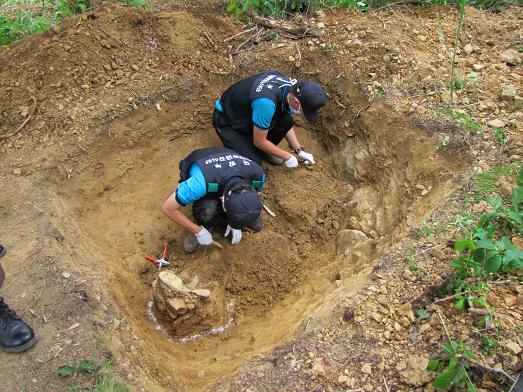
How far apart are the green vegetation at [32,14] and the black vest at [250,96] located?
1.63 metres

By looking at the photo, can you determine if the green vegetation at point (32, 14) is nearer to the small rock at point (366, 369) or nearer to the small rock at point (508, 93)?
the small rock at point (508, 93)

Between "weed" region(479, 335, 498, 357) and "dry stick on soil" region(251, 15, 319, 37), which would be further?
"dry stick on soil" region(251, 15, 319, 37)

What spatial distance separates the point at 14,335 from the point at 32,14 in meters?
4.23

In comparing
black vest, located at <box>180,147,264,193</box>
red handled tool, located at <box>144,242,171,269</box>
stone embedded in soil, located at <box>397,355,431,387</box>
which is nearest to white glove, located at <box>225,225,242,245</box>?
black vest, located at <box>180,147,264,193</box>

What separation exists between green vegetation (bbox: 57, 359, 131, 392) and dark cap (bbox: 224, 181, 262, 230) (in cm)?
108

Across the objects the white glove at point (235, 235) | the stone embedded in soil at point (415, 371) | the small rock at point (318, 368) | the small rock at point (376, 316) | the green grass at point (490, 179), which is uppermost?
the green grass at point (490, 179)

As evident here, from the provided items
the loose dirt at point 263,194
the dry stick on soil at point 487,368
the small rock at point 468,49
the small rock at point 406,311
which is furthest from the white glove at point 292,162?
the dry stick on soil at point 487,368

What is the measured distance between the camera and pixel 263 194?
12.6 feet

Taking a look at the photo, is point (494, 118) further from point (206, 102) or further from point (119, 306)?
point (119, 306)

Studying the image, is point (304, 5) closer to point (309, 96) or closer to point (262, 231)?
point (309, 96)

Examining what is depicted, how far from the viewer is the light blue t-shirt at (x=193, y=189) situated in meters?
2.91

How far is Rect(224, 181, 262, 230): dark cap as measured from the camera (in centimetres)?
272

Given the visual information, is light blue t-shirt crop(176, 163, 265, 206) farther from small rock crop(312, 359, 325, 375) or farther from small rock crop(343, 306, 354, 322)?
small rock crop(312, 359, 325, 375)

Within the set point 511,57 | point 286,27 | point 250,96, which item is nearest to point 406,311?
point 250,96
